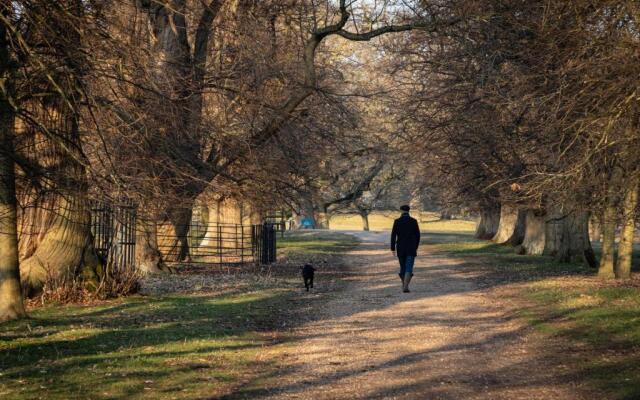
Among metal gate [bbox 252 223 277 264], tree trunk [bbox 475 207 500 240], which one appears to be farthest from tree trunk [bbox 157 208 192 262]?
tree trunk [bbox 475 207 500 240]

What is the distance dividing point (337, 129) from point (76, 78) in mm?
17052

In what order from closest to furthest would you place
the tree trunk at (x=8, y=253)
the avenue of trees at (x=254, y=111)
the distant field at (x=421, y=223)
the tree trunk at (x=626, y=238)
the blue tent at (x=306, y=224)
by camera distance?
the avenue of trees at (x=254, y=111)
the tree trunk at (x=8, y=253)
the tree trunk at (x=626, y=238)
the blue tent at (x=306, y=224)
the distant field at (x=421, y=223)

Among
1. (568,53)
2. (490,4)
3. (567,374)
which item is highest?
(490,4)

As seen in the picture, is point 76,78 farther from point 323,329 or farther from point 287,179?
point 287,179

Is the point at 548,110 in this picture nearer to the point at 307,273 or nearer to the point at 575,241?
the point at 307,273

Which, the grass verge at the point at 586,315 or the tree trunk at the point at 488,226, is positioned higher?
the tree trunk at the point at 488,226

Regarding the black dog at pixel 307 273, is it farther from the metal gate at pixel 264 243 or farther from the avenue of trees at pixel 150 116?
the metal gate at pixel 264 243

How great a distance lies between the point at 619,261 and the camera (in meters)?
22.5

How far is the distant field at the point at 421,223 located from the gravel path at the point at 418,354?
69850 mm

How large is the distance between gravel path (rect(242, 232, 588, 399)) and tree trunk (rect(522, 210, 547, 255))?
18.0 metres

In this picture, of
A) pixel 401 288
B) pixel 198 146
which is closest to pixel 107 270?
pixel 198 146

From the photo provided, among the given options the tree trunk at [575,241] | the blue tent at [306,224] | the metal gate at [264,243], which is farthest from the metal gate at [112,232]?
the blue tent at [306,224]

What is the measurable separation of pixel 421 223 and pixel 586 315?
83099 millimetres

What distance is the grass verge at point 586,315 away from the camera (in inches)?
393
